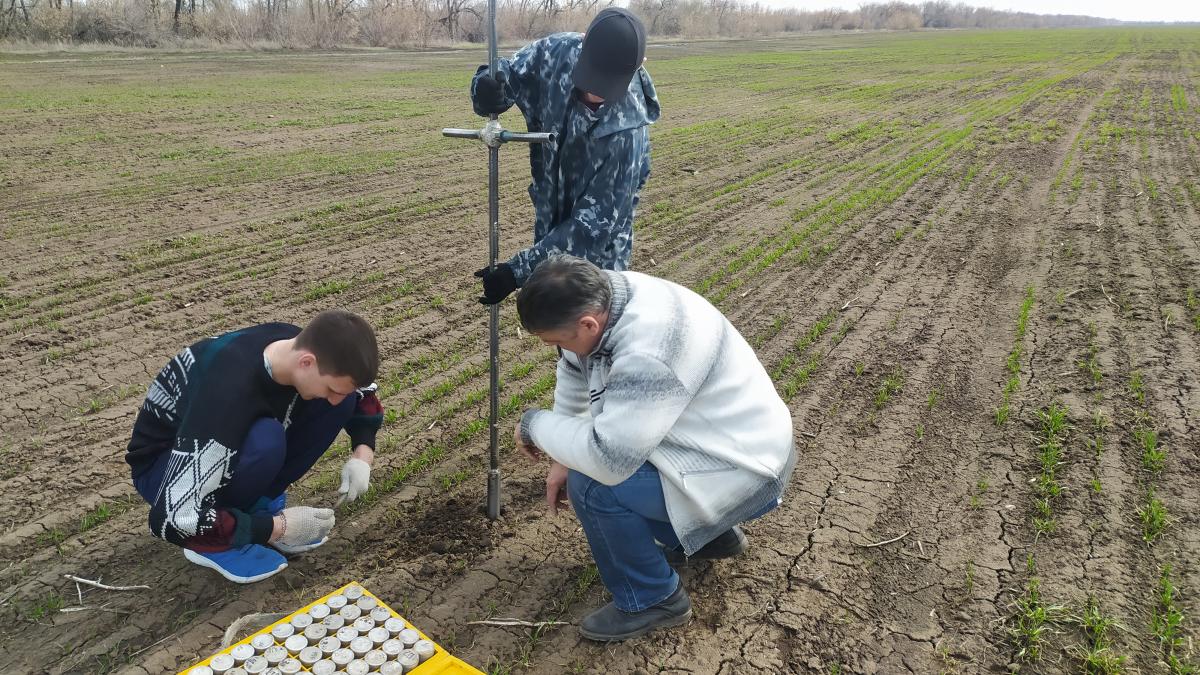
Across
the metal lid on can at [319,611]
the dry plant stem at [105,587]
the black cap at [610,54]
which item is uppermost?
the black cap at [610,54]

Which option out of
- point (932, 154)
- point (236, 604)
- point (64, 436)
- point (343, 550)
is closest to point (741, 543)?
point (343, 550)

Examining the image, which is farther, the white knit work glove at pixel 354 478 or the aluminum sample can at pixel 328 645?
the white knit work glove at pixel 354 478

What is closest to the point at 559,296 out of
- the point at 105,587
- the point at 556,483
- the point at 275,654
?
the point at 556,483

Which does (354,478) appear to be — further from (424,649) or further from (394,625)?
(424,649)

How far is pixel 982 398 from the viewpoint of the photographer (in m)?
4.82

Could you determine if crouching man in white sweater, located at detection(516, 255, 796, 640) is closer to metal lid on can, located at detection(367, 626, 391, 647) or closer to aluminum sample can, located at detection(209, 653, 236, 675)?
metal lid on can, located at detection(367, 626, 391, 647)

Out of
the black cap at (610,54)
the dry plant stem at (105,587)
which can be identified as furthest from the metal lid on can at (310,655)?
the black cap at (610,54)

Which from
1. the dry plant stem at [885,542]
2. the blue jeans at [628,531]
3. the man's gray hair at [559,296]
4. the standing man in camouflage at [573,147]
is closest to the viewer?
the man's gray hair at [559,296]

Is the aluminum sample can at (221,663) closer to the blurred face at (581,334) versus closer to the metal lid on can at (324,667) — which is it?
the metal lid on can at (324,667)

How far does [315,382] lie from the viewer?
2.82m

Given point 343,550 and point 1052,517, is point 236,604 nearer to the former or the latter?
point 343,550

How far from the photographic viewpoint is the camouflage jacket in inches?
133

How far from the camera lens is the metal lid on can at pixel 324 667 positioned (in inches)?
96.7

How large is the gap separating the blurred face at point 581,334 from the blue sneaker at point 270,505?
141 centimetres
